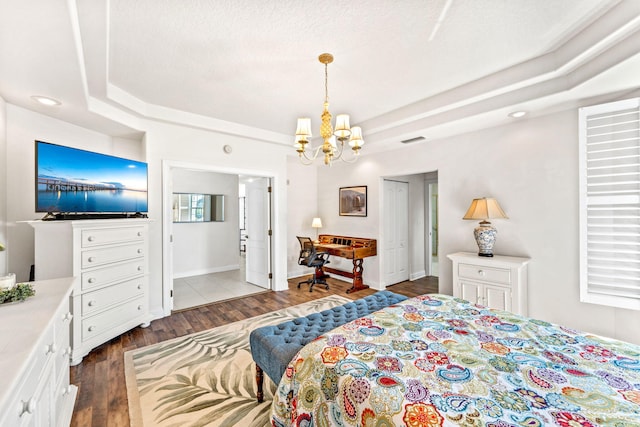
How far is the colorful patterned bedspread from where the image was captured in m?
0.99

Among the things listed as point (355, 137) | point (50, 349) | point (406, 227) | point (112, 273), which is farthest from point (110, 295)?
point (406, 227)

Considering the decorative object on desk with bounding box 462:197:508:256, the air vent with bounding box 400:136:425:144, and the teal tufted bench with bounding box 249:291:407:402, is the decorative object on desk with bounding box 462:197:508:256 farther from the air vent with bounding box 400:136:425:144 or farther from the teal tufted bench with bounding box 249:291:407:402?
the teal tufted bench with bounding box 249:291:407:402

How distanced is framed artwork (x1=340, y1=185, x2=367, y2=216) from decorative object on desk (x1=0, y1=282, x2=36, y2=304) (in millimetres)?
4401

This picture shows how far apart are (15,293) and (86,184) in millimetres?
1601

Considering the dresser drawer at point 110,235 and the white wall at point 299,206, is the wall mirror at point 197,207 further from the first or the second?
the dresser drawer at point 110,235

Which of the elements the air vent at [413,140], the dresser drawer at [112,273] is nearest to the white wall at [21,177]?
the dresser drawer at [112,273]

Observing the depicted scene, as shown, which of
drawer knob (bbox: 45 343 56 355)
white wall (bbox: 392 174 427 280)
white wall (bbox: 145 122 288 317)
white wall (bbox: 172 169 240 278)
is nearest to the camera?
drawer knob (bbox: 45 343 56 355)

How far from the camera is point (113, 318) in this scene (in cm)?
289

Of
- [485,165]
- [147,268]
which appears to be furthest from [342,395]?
[485,165]

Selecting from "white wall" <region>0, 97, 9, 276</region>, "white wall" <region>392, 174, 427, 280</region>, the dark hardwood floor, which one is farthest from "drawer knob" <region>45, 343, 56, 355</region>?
"white wall" <region>392, 174, 427, 280</region>

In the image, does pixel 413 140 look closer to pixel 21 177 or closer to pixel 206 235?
pixel 21 177

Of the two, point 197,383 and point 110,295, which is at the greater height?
point 110,295

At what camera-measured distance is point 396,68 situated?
2.61 meters

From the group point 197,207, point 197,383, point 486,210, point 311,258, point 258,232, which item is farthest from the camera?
point 197,207
